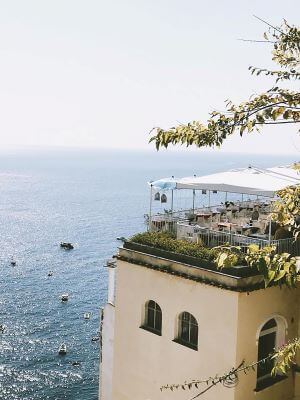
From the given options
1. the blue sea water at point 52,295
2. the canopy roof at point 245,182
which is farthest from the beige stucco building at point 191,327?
the blue sea water at point 52,295

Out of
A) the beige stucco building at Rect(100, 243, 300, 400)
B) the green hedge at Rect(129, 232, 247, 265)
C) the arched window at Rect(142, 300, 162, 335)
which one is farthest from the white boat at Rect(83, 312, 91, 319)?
the green hedge at Rect(129, 232, 247, 265)

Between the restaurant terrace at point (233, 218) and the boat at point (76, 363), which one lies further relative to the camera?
the boat at point (76, 363)

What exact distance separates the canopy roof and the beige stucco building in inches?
120

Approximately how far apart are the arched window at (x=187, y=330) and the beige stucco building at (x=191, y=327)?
3cm

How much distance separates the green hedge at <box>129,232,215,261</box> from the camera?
1516cm

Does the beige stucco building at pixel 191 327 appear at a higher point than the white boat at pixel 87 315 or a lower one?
higher

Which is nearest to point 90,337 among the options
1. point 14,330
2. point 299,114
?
point 14,330

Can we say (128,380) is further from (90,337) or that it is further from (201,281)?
(90,337)

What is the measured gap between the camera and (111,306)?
20.3m

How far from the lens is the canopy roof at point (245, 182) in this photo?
659 inches

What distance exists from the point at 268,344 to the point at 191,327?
2465 millimetres

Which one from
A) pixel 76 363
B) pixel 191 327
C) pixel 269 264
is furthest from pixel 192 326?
pixel 76 363

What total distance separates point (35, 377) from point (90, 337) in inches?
371

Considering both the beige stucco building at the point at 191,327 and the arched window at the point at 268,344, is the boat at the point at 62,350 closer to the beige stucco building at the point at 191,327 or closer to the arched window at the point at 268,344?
the beige stucco building at the point at 191,327
